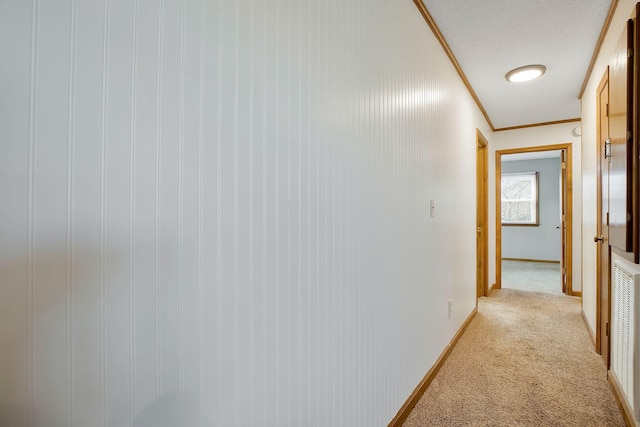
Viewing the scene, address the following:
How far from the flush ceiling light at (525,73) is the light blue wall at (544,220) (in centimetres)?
495

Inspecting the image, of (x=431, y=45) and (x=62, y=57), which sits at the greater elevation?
(x=431, y=45)

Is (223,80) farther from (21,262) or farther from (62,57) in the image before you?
(21,262)

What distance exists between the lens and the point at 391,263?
1.62 meters

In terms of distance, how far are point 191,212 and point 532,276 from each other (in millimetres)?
6598

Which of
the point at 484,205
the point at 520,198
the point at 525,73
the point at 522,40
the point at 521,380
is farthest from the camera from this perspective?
the point at 520,198

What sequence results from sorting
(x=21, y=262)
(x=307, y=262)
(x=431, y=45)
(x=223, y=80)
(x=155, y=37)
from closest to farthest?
(x=21, y=262)
(x=155, y=37)
(x=223, y=80)
(x=307, y=262)
(x=431, y=45)

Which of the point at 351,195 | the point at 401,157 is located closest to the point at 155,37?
the point at 351,195

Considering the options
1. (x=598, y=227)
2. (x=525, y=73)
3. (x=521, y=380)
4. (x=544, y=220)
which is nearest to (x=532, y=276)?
(x=544, y=220)

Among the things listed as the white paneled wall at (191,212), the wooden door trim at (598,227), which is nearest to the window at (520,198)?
the wooden door trim at (598,227)

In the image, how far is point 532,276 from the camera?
18.5 feet

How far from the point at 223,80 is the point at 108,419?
0.76 meters

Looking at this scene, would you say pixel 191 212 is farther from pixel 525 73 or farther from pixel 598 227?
pixel 525 73

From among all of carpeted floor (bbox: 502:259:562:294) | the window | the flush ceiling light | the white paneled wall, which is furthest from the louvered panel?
the window

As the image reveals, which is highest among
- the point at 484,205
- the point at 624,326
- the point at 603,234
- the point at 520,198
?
the point at 520,198
